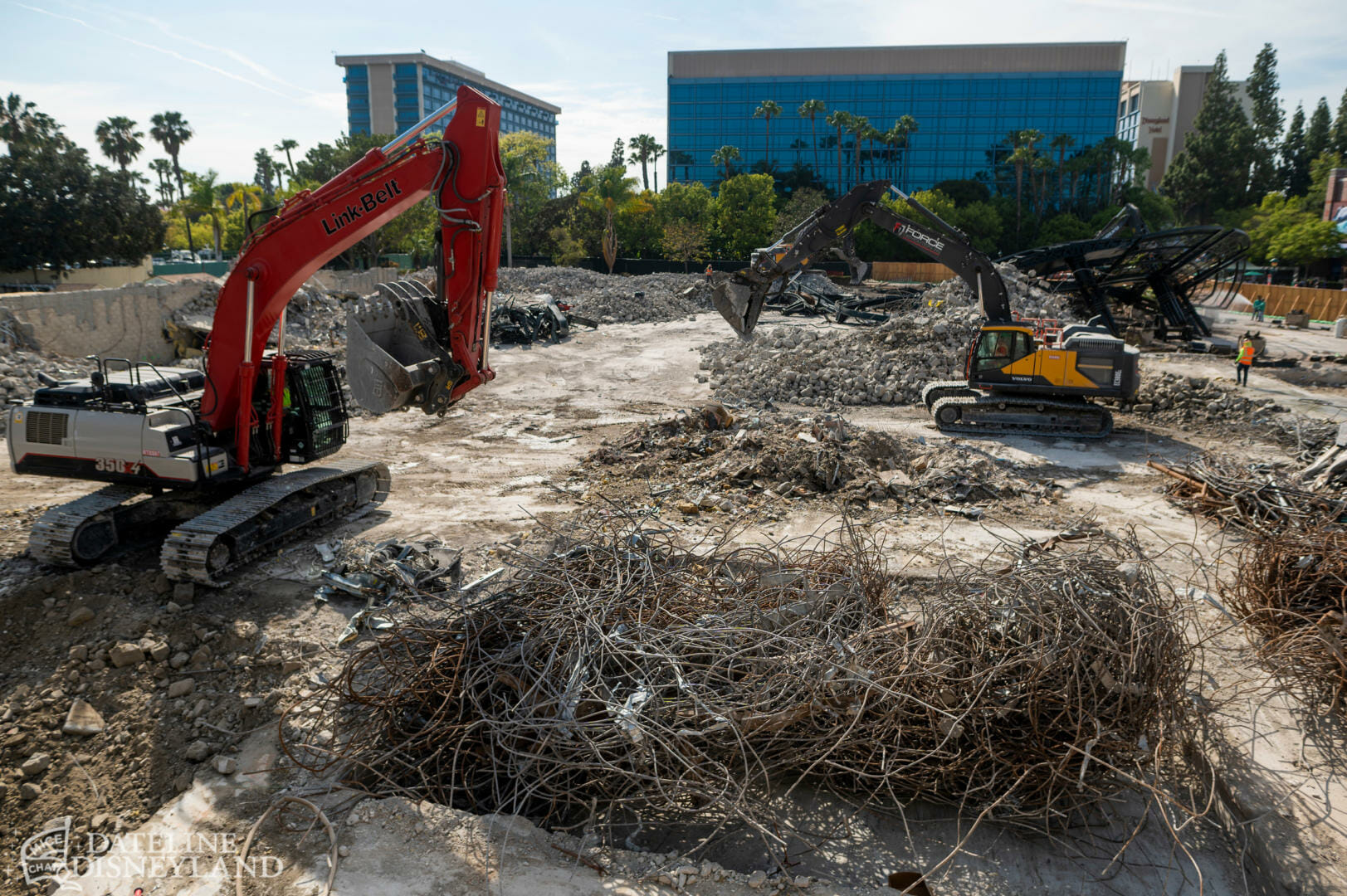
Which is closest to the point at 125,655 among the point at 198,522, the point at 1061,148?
the point at 198,522

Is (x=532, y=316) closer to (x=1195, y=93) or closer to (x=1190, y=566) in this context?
(x=1190, y=566)

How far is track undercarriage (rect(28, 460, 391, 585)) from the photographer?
24.6 feet

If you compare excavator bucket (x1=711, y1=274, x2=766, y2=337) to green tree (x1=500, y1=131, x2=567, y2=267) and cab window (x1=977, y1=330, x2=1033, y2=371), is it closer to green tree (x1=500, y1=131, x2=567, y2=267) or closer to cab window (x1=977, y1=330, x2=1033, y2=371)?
cab window (x1=977, y1=330, x2=1033, y2=371)

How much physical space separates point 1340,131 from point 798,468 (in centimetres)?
6467

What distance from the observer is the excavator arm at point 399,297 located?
25.9ft

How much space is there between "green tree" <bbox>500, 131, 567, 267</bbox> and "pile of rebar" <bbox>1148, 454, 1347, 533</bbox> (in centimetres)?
5010

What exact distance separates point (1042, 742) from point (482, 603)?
3.86m

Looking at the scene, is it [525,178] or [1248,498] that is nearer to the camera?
[1248,498]

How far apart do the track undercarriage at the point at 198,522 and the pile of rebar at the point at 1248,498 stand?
9634 millimetres

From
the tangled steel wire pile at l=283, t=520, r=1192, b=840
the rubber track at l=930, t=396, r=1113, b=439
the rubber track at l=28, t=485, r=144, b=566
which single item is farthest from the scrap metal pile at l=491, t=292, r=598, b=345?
the tangled steel wire pile at l=283, t=520, r=1192, b=840

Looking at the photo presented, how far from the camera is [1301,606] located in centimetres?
683

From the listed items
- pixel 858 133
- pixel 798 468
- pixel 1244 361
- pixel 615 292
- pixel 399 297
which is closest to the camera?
pixel 399 297

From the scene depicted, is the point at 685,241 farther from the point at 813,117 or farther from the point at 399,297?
the point at 399,297

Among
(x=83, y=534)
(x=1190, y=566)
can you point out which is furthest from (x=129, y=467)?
(x=1190, y=566)
